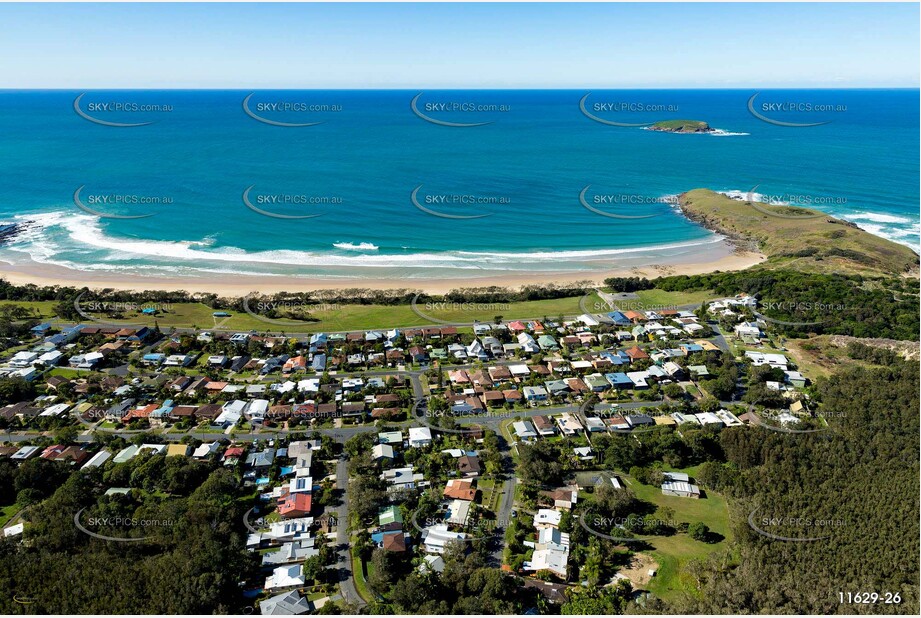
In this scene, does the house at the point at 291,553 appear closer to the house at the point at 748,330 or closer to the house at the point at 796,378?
the house at the point at 796,378

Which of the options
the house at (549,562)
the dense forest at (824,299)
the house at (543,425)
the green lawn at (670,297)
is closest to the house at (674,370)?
the house at (543,425)

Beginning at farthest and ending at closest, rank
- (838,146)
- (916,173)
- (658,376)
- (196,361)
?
(838,146) → (916,173) → (196,361) → (658,376)

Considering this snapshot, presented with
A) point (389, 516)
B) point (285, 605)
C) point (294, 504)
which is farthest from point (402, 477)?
point (285, 605)

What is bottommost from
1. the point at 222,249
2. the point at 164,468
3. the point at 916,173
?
the point at 164,468

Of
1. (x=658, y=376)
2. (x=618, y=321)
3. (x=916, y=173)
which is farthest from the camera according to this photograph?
(x=916, y=173)

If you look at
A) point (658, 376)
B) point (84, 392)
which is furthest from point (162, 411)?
point (658, 376)

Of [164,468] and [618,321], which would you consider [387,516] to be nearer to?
[164,468]

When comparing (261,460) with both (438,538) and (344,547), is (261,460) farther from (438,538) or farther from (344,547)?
(438,538)
